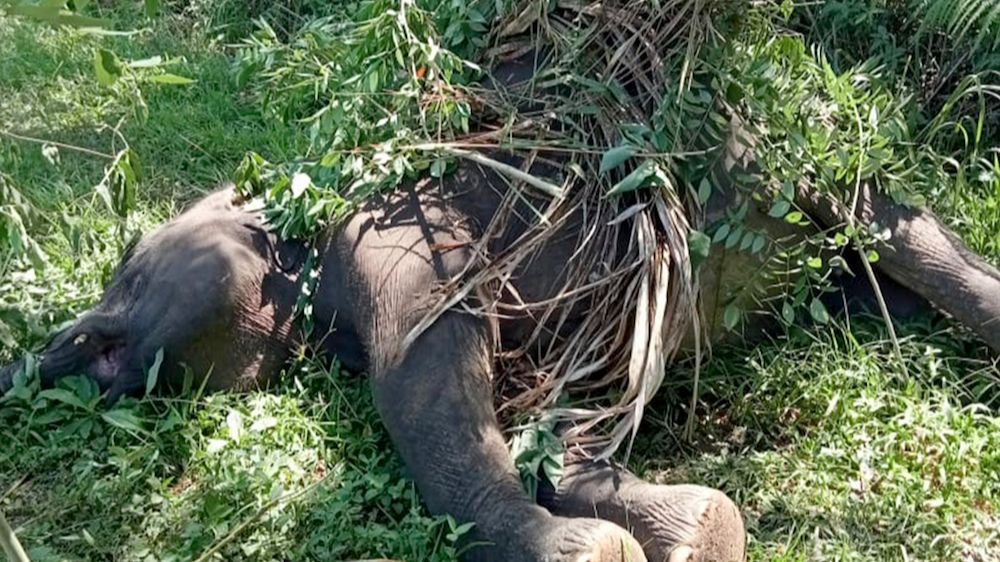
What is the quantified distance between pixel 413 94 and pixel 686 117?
81 cm

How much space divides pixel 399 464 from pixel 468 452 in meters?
0.33

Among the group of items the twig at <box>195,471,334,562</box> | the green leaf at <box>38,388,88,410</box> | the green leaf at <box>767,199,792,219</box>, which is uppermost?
the green leaf at <box>767,199,792,219</box>

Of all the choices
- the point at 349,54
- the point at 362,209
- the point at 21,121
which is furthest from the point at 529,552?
the point at 21,121

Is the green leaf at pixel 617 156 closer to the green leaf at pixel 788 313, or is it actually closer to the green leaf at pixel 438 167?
the green leaf at pixel 438 167

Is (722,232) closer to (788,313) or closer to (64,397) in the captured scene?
→ (788,313)

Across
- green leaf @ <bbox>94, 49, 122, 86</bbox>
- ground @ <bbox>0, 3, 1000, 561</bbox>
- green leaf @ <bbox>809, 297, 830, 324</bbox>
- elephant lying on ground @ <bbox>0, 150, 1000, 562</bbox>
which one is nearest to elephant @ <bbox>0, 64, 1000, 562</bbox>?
elephant lying on ground @ <bbox>0, 150, 1000, 562</bbox>

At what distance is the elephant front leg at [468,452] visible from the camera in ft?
9.88

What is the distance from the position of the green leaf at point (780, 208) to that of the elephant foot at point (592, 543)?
114 cm

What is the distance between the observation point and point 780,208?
3.71 m

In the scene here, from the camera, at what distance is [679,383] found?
12.3 feet

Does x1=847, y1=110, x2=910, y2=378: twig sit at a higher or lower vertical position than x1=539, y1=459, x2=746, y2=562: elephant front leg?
higher

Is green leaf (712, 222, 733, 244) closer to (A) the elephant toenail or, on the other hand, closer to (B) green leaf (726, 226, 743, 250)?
(B) green leaf (726, 226, 743, 250)

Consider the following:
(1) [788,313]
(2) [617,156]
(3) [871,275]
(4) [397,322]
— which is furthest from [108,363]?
(3) [871,275]

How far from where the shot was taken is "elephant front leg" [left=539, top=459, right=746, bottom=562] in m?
3.02
